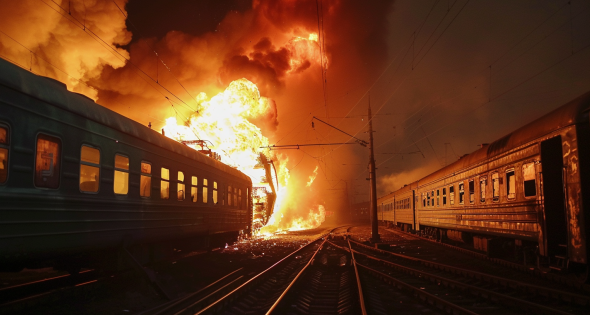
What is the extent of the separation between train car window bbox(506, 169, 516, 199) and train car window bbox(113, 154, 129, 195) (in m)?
9.02

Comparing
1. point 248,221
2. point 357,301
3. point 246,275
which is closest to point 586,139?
point 357,301

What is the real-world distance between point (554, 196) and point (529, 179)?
35.5 inches

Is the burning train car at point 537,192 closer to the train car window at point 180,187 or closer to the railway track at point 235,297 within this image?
the railway track at point 235,297

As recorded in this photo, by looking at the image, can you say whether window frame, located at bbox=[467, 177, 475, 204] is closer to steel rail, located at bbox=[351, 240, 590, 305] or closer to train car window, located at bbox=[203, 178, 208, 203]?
steel rail, located at bbox=[351, 240, 590, 305]

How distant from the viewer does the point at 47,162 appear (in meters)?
7.39

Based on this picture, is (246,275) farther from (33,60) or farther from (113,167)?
(33,60)

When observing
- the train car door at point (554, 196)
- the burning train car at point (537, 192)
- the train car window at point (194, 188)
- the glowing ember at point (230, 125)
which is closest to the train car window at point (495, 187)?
the burning train car at point (537, 192)

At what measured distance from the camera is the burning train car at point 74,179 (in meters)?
6.64

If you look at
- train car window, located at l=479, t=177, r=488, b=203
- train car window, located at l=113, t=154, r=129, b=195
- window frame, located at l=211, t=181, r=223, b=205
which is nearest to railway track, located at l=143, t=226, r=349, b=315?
train car window, located at l=113, t=154, r=129, b=195

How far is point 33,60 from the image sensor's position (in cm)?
2192

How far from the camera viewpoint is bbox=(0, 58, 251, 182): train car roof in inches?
264

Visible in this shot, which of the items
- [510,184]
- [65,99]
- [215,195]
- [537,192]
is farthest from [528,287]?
[215,195]

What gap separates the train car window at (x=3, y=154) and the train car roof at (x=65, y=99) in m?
0.65

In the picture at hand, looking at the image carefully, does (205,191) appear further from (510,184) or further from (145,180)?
(510,184)
